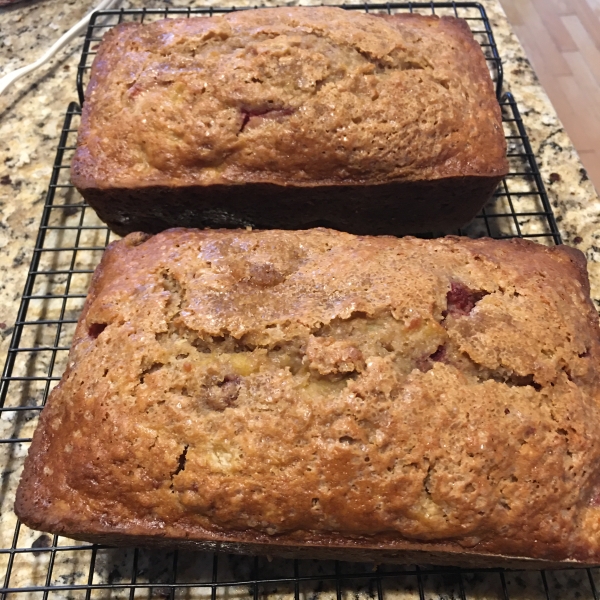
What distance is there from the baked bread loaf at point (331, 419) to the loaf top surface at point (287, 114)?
40cm

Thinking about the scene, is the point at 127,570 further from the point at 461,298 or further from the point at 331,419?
the point at 461,298

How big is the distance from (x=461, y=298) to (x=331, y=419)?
442 millimetres

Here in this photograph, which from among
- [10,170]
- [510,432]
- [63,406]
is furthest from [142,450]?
[10,170]

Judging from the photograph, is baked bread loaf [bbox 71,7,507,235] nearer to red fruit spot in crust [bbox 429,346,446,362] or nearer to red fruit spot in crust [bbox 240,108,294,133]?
red fruit spot in crust [bbox 240,108,294,133]

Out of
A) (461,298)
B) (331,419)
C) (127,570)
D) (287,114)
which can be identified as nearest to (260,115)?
(287,114)

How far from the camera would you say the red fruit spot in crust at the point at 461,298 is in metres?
1.27

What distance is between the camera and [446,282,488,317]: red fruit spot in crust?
1273 millimetres

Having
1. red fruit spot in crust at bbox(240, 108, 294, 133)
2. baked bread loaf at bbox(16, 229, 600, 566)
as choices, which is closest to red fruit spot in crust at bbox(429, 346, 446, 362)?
baked bread loaf at bbox(16, 229, 600, 566)

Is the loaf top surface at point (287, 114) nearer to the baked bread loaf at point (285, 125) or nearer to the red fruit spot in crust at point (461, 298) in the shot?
the baked bread loaf at point (285, 125)

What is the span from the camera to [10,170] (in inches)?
81.2

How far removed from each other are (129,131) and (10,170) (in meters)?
0.77

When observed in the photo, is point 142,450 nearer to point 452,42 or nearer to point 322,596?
point 322,596

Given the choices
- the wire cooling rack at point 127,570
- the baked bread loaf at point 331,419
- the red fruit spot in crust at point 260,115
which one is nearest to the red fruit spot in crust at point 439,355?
the baked bread loaf at point 331,419

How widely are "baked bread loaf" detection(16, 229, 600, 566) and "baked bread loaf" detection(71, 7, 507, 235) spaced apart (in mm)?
394
